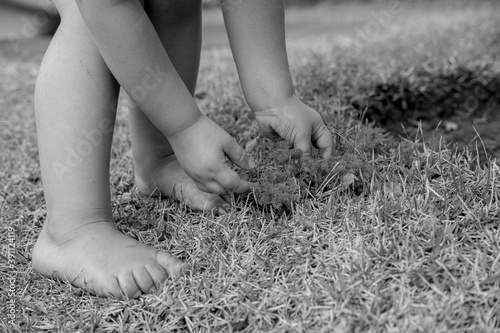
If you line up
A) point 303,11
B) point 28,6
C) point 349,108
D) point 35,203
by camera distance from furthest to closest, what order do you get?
point 303,11
point 28,6
point 349,108
point 35,203

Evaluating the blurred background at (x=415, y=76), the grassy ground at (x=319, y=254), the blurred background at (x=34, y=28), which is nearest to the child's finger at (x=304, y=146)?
the grassy ground at (x=319, y=254)

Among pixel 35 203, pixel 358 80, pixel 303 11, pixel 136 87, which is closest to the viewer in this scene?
pixel 136 87

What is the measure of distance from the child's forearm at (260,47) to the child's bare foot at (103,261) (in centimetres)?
51

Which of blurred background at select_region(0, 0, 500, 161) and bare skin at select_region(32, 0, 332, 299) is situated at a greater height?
bare skin at select_region(32, 0, 332, 299)

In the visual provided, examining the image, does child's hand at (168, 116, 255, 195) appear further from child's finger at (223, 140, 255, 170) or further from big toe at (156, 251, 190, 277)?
big toe at (156, 251, 190, 277)

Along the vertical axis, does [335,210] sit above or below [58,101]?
below

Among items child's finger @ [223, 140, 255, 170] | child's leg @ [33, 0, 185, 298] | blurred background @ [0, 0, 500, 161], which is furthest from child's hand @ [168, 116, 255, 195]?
blurred background @ [0, 0, 500, 161]

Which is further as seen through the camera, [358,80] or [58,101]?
[358,80]

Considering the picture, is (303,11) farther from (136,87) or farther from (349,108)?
(136,87)

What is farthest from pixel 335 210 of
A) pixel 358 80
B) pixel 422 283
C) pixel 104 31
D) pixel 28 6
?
pixel 28 6

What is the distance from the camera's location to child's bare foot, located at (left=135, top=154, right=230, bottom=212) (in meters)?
1.54

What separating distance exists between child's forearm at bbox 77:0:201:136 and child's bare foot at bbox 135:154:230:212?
0.29 metres

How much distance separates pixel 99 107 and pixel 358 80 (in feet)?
4.39

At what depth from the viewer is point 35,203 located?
70.1 inches
